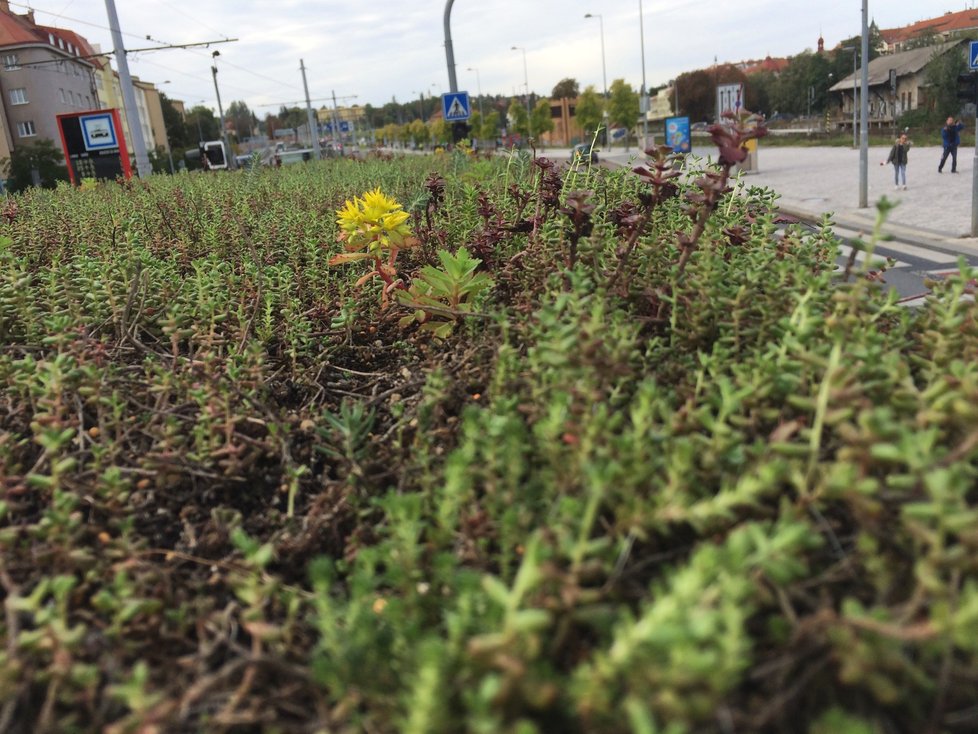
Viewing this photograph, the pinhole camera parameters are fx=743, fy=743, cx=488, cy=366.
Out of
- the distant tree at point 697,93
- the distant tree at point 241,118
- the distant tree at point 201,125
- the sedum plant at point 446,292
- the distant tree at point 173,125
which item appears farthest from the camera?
the distant tree at point 241,118

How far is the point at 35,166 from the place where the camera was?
121 ft

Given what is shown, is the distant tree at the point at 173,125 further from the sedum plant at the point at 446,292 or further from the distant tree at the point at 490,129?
the sedum plant at the point at 446,292

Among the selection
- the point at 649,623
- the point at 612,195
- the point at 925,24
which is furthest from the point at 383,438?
the point at 925,24

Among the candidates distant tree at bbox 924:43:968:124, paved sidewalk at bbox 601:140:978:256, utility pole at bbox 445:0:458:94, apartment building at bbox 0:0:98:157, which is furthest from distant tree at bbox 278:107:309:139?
utility pole at bbox 445:0:458:94

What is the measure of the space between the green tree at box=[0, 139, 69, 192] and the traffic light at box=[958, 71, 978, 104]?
111 feet

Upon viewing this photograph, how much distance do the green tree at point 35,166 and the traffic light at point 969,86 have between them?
111 ft

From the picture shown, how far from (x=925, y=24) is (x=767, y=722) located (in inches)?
5362

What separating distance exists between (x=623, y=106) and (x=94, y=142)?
48.4 metres

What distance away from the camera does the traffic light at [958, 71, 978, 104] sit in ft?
46.1

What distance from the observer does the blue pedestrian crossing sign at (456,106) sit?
17469mm

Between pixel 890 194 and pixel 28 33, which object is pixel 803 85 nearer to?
pixel 890 194

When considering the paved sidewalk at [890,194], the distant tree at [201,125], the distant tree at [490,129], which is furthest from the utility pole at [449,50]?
the distant tree at [201,125]

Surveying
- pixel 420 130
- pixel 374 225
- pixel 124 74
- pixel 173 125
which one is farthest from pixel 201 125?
pixel 374 225

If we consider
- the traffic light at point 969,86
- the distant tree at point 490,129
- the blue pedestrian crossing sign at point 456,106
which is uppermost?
the distant tree at point 490,129
